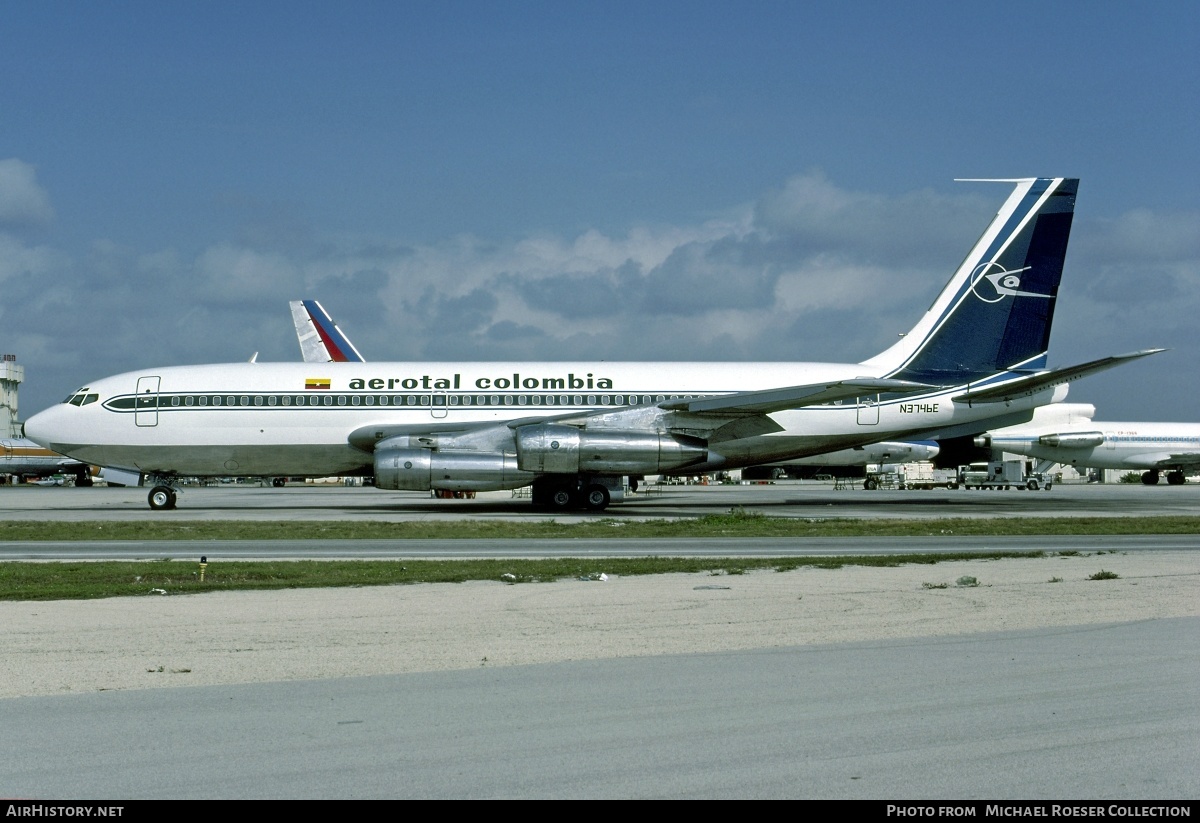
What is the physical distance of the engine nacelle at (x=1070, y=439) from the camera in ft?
230

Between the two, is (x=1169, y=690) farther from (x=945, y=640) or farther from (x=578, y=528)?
(x=578, y=528)

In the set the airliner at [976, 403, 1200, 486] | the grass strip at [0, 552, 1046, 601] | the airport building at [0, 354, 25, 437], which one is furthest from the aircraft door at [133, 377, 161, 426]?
the airport building at [0, 354, 25, 437]

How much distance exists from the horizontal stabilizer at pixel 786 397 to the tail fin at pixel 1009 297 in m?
4.92

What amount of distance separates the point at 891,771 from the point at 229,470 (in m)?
30.1

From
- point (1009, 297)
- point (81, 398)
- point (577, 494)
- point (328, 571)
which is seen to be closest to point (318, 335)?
point (81, 398)

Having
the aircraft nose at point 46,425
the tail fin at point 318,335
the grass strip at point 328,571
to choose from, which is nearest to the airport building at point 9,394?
the tail fin at point 318,335

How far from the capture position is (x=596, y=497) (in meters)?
31.6

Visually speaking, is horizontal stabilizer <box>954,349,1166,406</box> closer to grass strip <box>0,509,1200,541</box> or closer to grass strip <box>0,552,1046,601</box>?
grass strip <box>0,509,1200,541</box>

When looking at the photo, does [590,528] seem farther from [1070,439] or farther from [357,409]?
[1070,439]

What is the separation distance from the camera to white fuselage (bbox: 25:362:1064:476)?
32.4 metres

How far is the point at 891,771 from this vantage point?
5.52 meters

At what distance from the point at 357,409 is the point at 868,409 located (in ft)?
49.2

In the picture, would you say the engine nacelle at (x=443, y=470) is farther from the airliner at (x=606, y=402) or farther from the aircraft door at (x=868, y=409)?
the aircraft door at (x=868, y=409)

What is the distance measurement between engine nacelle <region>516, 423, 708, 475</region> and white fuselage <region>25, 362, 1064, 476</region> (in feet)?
6.78
